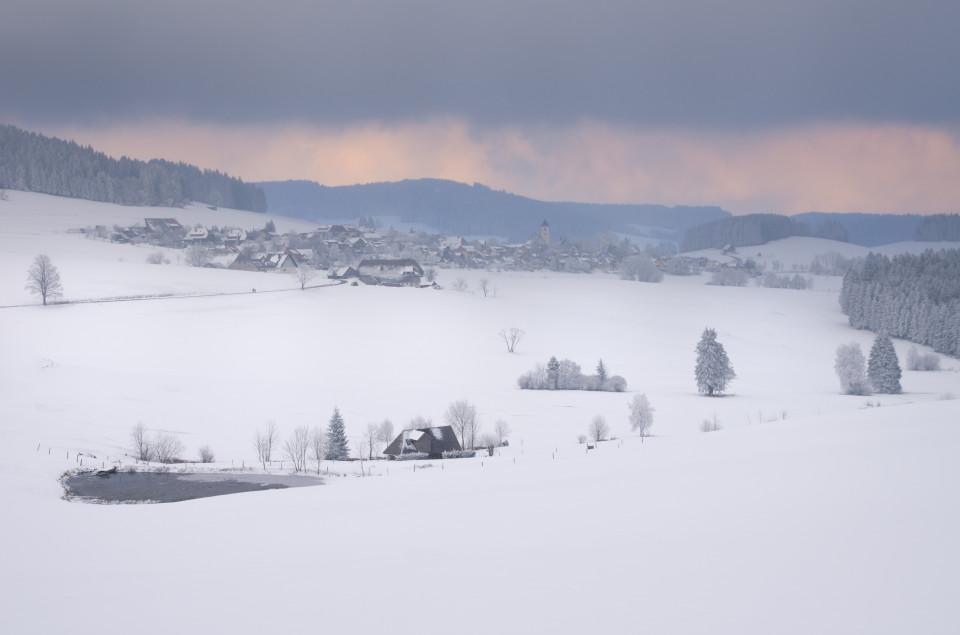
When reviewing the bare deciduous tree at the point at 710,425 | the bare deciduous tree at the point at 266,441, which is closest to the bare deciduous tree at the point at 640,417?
the bare deciduous tree at the point at 710,425

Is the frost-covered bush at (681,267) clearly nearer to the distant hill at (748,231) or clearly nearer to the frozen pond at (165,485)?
the distant hill at (748,231)

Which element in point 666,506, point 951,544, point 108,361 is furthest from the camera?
point 108,361

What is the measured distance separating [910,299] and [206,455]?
203 ft

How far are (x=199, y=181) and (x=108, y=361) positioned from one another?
133m

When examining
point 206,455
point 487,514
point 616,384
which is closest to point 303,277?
point 616,384

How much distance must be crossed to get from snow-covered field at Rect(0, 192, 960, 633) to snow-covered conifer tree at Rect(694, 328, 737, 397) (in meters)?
1.18

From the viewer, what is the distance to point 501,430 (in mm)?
32875

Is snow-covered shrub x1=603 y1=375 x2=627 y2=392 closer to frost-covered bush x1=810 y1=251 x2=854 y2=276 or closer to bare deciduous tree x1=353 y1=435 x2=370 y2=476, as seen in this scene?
bare deciduous tree x1=353 y1=435 x2=370 y2=476

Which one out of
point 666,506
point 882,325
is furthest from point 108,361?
point 882,325

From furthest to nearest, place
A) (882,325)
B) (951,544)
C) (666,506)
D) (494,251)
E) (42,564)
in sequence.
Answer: (494,251), (882,325), (666,506), (42,564), (951,544)

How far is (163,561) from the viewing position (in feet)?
42.5

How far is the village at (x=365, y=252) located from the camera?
92438 millimetres

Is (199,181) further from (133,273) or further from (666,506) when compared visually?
(666,506)

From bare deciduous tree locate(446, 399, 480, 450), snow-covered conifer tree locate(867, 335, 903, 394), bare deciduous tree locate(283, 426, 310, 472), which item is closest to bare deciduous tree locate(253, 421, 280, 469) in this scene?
bare deciduous tree locate(283, 426, 310, 472)
